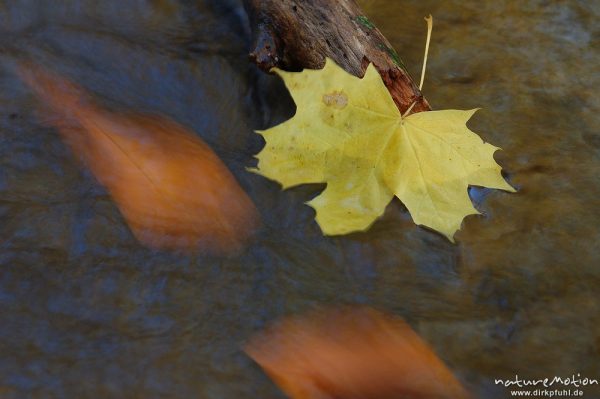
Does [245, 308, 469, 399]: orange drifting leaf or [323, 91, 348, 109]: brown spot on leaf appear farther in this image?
[323, 91, 348, 109]: brown spot on leaf

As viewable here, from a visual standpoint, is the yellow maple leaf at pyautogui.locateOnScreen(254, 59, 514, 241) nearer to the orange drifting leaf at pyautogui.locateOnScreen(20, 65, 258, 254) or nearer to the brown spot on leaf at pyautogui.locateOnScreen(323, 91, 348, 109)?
the brown spot on leaf at pyautogui.locateOnScreen(323, 91, 348, 109)

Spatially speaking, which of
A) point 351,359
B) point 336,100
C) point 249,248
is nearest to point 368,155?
point 336,100

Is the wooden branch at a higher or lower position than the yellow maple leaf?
higher

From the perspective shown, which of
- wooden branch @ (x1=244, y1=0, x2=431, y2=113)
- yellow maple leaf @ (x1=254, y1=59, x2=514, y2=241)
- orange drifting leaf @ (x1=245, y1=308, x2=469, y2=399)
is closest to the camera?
orange drifting leaf @ (x1=245, y1=308, x2=469, y2=399)

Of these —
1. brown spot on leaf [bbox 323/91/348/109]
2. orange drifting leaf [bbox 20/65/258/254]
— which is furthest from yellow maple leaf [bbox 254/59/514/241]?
orange drifting leaf [bbox 20/65/258/254]

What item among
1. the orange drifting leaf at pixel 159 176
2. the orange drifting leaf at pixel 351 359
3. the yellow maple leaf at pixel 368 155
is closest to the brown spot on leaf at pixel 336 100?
the yellow maple leaf at pixel 368 155
